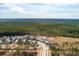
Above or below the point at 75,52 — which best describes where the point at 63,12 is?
above

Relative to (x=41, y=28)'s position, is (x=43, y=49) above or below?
below

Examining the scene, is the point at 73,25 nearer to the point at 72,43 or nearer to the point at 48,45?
the point at 72,43

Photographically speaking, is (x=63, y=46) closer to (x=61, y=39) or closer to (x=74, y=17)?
(x=61, y=39)

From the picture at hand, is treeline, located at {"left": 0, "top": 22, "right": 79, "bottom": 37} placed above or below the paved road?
above

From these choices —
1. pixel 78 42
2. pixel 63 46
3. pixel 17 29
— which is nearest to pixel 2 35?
pixel 17 29

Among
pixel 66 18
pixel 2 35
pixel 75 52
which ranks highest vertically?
pixel 66 18

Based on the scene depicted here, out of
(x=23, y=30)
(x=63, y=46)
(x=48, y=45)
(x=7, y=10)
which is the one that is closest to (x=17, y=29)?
(x=23, y=30)
